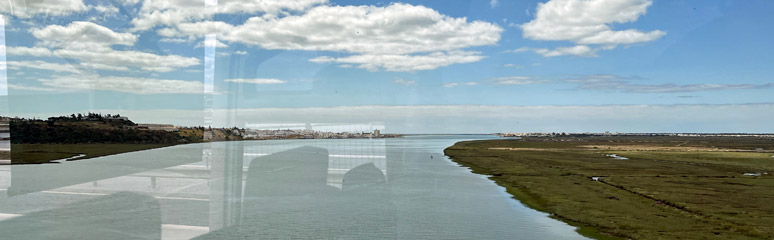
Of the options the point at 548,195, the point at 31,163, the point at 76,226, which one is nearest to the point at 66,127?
the point at 31,163

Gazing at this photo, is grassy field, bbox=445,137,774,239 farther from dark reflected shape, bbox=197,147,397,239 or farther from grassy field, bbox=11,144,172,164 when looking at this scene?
grassy field, bbox=11,144,172,164

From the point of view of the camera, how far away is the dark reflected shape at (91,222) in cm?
1780

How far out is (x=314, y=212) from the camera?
22.8 m

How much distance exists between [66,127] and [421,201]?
93.7 metres

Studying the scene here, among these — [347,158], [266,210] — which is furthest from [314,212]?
[347,158]

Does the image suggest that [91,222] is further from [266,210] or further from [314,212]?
[314,212]

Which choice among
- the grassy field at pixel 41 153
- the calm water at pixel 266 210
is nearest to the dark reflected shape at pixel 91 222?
the calm water at pixel 266 210

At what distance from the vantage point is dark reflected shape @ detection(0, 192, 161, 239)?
1780 cm

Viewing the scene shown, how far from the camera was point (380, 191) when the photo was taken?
31.8 metres

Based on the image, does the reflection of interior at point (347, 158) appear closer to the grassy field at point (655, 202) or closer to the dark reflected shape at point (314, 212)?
the dark reflected shape at point (314, 212)

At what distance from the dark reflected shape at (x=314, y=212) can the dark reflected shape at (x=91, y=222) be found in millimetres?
3531

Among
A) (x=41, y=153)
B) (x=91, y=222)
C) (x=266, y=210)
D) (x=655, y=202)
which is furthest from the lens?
(x=41, y=153)

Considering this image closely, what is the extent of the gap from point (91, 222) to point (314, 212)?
30.0ft

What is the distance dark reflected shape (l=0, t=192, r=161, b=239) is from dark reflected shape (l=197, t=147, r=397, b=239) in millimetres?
3531
